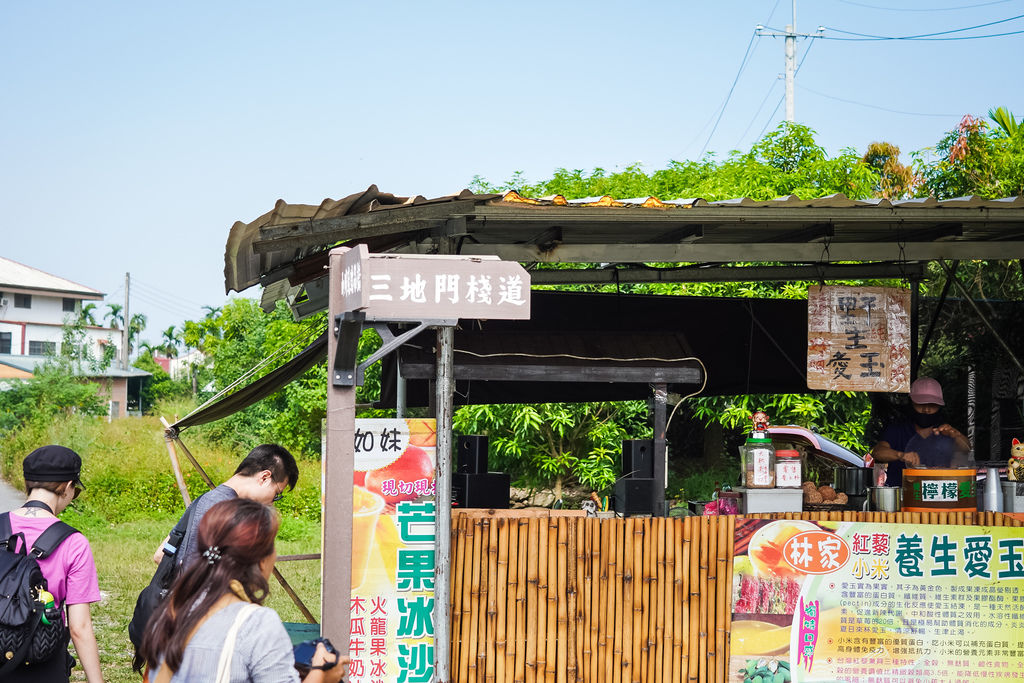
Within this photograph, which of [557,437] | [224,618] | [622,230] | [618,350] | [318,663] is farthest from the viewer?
[557,437]

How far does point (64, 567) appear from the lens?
372 centimetres

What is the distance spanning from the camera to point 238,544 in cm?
246

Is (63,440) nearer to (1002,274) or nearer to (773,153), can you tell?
(773,153)

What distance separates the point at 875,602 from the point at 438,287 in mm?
3163

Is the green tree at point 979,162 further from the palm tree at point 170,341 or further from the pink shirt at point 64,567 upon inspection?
the palm tree at point 170,341

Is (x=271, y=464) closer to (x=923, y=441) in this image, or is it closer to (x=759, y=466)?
(x=759, y=466)

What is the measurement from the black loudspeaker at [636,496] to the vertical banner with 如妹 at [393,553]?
118 centimetres

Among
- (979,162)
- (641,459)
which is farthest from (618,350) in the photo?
(979,162)

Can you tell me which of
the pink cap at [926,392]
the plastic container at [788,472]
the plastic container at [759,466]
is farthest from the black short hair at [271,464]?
the pink cap at [926,392]

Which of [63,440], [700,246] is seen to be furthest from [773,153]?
[63,440]

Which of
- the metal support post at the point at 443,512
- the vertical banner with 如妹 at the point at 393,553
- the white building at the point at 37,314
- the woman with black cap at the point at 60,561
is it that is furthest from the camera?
the white building at the point at 37,314

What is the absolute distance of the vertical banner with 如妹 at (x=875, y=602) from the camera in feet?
16.8

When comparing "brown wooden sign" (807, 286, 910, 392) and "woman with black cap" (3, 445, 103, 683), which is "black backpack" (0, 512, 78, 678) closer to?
"woman with black cap" (3, 445, 103, 683)

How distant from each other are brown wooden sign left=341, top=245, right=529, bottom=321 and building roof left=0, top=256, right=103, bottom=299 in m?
52.6
